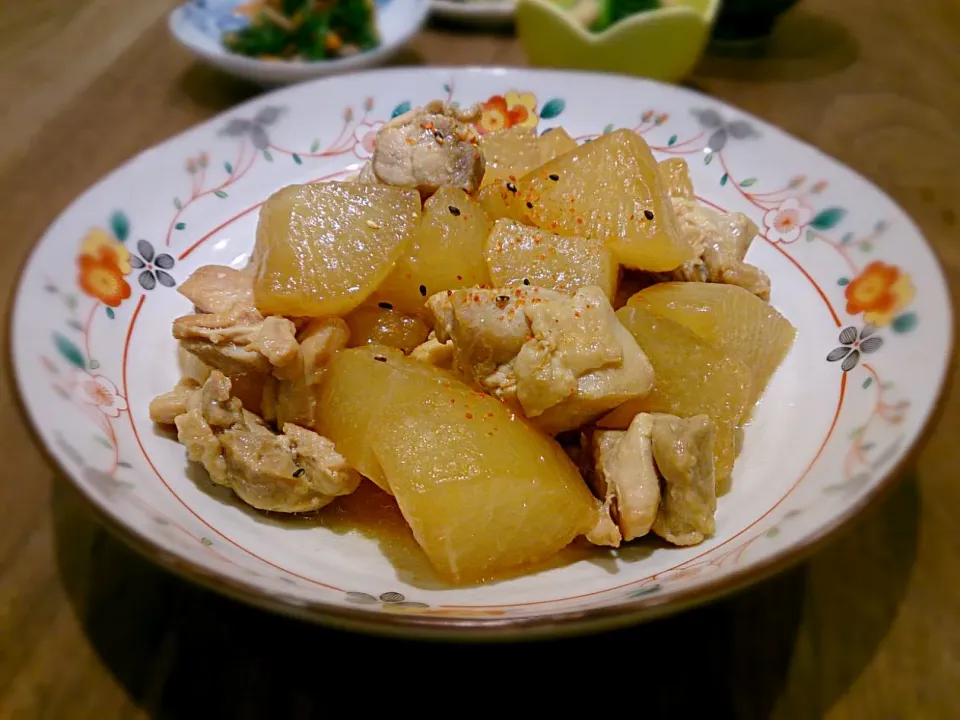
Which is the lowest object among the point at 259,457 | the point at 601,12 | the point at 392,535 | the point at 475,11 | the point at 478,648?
the point at 478,648

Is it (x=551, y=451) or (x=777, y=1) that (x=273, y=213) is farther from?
(x=777, y=1)

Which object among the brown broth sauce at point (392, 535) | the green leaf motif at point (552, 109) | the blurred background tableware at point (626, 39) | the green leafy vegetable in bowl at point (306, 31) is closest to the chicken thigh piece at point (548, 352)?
the brown broth sauce at point (392, 535)

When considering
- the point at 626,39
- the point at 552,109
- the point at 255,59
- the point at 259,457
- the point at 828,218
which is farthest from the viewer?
the point at 255,59

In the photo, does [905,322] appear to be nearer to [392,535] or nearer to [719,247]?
[719,247]

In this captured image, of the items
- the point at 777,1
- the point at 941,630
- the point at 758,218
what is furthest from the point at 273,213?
the point at 777,1

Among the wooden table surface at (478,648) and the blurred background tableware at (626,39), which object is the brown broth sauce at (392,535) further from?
the blurred background tableware at (626,39)

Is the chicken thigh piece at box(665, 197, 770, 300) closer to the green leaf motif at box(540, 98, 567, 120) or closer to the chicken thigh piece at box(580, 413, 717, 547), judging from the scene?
the chicken thigh piece at box(580, 413, 717, 547)

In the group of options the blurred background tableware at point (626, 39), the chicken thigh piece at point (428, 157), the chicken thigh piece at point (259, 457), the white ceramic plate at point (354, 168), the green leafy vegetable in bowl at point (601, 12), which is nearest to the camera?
the white ceramic plate at point (354, 168)

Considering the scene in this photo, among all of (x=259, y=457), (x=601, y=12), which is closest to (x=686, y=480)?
(x=259, y=457)

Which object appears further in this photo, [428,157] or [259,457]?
[428,157]
